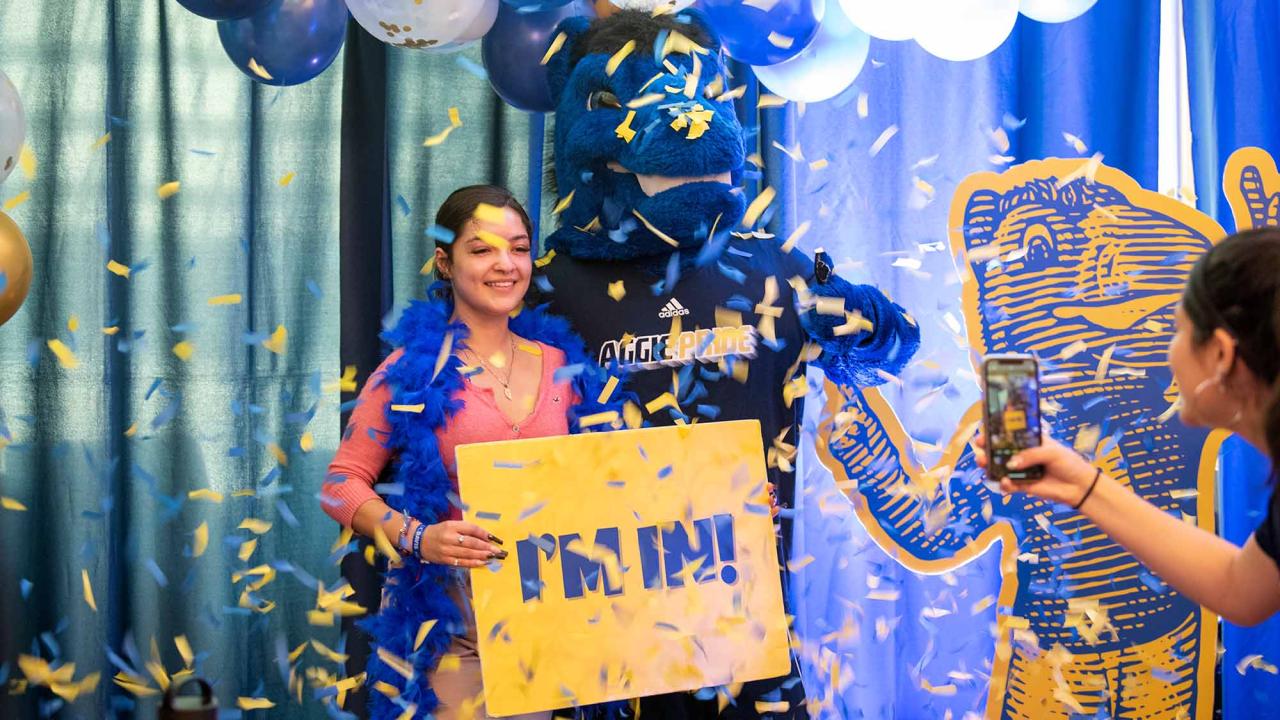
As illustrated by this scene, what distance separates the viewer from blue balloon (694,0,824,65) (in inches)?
98.2

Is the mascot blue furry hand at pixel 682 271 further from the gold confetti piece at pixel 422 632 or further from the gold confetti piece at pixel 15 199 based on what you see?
the gold confetti piece at pixel 15 199

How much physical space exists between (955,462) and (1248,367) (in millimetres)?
1533

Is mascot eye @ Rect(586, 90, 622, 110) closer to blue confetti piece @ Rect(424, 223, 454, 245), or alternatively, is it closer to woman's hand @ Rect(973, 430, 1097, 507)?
blue confetti piece @ Rect(424, 223, 454, 245)

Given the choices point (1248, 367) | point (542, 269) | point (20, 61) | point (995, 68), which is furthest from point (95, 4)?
point (1248, 367)

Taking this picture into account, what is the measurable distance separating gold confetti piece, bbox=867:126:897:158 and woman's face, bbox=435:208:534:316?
3.87ft

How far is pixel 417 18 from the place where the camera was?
8.30 ft

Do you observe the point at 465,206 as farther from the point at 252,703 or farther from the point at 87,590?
the point at 87,590

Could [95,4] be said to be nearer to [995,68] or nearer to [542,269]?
[542,269]

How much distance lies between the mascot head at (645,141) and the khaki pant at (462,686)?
87 cm

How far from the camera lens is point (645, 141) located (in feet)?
8.29

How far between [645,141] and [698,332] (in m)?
0.42

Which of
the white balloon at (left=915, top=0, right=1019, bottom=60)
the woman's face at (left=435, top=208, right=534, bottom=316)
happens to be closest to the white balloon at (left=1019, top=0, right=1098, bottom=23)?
the white balloon at (left=915, top=0, right=1019, bottom=60)

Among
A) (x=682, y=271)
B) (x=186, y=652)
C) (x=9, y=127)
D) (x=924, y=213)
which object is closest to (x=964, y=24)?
(x=924, y=213)

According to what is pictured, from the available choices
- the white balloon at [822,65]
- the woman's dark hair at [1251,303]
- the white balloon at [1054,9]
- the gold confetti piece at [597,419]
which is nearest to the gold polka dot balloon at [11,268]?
the gold confetti piece at [597,419]
